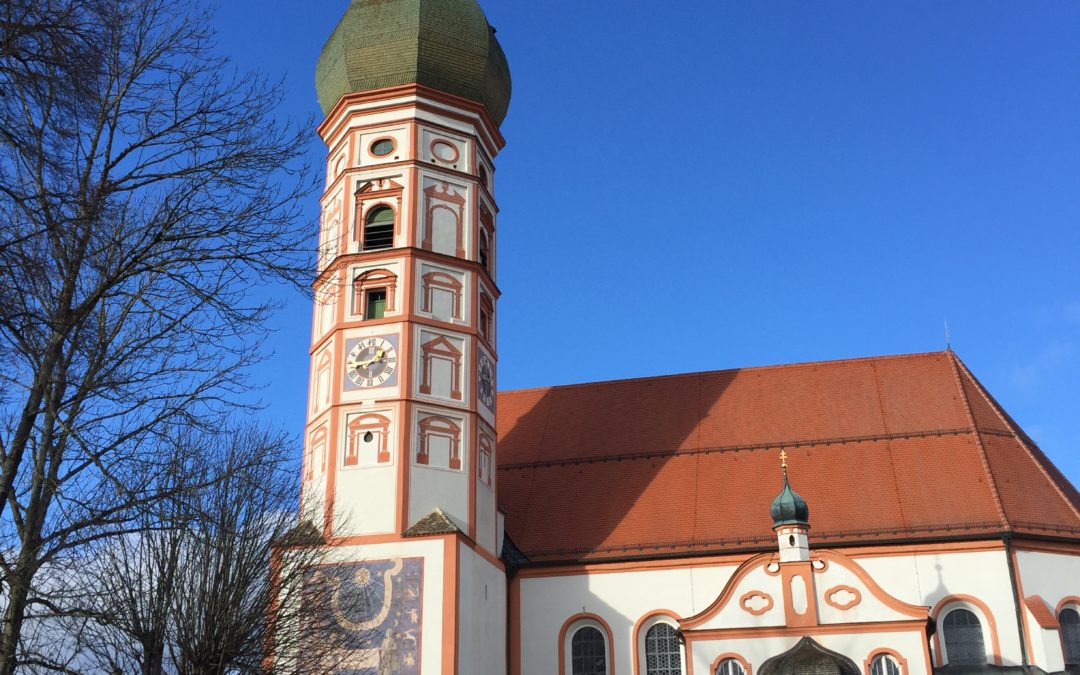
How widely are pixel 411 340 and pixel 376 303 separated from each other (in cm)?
138

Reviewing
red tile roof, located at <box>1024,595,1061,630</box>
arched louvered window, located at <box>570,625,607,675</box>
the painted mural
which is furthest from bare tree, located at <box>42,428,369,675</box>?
red tile roof, located at <box>1024,595,1061,630</box>

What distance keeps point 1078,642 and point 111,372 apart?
2068cm

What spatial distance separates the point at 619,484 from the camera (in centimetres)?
2733

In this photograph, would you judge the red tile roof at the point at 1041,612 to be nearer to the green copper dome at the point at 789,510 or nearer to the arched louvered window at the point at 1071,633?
the arched louvered window at the point at 1071,633

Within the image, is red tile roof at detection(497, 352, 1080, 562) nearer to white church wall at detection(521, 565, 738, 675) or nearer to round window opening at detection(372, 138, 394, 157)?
white church wall at detection(521, 565, 738, 675)

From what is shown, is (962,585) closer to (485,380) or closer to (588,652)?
(588,652)

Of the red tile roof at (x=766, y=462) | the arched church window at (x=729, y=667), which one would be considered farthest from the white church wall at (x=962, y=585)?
the arched church window at (x=729, y=667)

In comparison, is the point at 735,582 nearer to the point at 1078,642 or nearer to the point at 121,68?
the point at 1078,642

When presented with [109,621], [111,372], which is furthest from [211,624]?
[111,372]

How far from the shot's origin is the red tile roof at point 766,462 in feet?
81.1

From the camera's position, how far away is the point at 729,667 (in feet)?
73.6

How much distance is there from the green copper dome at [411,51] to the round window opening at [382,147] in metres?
1.32

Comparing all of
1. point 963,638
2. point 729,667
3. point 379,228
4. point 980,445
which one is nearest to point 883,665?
point 963,638

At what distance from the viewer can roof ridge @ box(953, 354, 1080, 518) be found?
25250 mm
